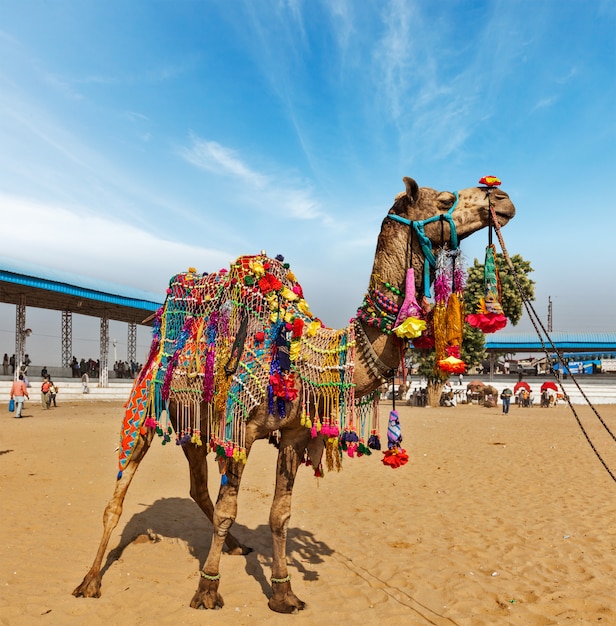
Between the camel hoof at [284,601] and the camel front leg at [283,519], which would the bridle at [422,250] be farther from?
the camel hoof at [284,601]

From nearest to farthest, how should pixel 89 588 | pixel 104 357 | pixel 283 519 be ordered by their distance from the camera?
pixel 283 519
pixel 89 588
pixel 104 357

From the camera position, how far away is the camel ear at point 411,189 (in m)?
3.77

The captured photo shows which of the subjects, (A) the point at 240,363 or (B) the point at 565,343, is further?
(B) the point at 565,343

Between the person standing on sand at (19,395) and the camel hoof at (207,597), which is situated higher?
the person standing on sand at (19,395)

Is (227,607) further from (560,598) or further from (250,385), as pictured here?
(560,598)

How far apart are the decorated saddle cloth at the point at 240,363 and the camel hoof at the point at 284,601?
119 centimetres

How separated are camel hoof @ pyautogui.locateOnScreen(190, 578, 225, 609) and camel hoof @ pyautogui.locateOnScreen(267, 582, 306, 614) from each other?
1.39 ft

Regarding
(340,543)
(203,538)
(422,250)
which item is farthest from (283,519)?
(422,250)

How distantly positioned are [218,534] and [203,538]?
229 cm

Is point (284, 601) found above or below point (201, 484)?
below

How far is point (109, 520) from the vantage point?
4.65m

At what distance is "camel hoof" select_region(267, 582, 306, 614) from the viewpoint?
→ 4.31 meters

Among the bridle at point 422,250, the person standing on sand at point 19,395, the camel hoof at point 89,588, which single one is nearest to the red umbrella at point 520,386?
the person standing on sand at point 19,395

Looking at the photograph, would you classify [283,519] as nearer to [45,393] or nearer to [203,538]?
[203,538]
